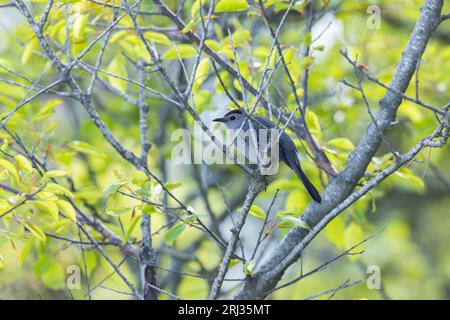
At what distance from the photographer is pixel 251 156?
4875 millimetres

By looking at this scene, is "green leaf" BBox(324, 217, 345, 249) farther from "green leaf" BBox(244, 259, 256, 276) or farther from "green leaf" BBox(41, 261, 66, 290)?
"green leaf" BBox(41, 261, 66, 290)

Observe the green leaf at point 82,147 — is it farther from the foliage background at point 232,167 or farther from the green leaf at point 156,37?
the green leaf at point 156,37

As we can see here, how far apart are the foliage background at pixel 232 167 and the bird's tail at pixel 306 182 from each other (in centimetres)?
10

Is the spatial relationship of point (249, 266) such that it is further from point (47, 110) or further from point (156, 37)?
point (47, 110)

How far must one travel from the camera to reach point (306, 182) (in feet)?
16.1

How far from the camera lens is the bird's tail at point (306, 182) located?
457 cm

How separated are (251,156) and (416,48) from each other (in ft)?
4.95

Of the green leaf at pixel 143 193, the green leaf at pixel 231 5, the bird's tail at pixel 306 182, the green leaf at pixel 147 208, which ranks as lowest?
the green leaf at pixel 147 208

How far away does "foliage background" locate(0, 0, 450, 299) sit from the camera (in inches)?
195

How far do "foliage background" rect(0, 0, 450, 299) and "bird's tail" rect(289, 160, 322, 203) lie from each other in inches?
3.8

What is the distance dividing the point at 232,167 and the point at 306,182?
264cm

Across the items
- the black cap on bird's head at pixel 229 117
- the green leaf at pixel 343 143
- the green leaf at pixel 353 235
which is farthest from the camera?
the black cap on bird's head at pixel 229 117

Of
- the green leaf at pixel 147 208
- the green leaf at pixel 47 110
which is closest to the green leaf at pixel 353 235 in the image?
the green leaf at pixel 147 208
